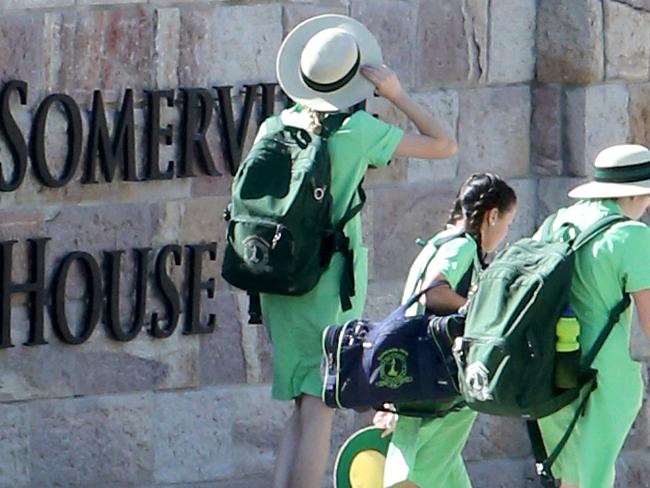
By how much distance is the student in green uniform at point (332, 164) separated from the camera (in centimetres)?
685

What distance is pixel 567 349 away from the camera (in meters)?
6.23

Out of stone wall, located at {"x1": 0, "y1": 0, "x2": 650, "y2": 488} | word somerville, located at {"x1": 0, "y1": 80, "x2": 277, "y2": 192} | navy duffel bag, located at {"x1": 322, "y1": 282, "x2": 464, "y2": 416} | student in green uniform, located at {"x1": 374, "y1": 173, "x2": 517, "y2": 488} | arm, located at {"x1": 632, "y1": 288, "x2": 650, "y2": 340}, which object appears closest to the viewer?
arm, located at {"x1": 632, "y1": 288, "x2": 650, "y2": 340}

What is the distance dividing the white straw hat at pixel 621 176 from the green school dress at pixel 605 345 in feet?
0.18

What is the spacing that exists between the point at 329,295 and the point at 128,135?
1.24m

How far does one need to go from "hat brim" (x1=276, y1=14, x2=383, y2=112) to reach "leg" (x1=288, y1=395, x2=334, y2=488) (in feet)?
3.13

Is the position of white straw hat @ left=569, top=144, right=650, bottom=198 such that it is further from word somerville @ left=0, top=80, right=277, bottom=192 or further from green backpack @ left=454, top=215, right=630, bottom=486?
word somerville @ left=0, top=80, right=277, bottom=192

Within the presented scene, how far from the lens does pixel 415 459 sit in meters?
6.70

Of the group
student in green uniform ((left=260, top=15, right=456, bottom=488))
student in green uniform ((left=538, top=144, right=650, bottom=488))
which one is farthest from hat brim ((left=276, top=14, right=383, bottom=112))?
student in green uniform ((left=538, top=144, right=650, bottom=488))

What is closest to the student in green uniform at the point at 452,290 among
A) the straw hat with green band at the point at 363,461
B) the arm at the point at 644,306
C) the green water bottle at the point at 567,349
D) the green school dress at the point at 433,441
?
the green school dress at the point at 433,441

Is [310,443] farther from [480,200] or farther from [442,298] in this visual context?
[480,200]

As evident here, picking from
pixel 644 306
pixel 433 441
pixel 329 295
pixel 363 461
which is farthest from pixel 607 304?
pixel 363 461

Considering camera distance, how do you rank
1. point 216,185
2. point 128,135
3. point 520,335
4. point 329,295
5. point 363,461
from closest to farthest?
point 520,335, point 329,295, point 363,461, point 128,135, point 216,185

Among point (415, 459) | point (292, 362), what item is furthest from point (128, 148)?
point (415, 459)

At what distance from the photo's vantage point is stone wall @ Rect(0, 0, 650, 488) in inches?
303
